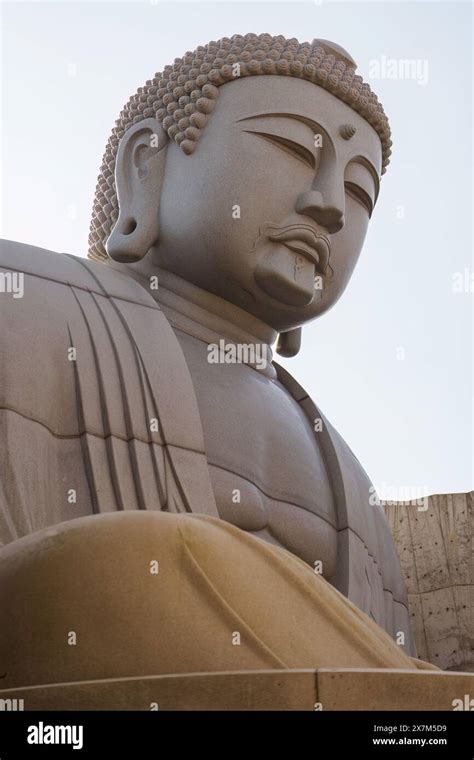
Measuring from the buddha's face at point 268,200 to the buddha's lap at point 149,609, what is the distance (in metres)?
2.43

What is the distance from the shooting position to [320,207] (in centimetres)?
583

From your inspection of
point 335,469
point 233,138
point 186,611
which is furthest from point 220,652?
point 233,138

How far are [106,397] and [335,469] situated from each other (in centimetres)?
136

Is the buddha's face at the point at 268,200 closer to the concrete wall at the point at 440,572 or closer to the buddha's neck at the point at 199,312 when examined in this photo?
the buddha's neck at the point at 199,312

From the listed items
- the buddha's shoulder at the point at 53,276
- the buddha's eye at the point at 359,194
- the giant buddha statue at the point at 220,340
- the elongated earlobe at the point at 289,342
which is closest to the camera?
the giant buddha statue at the point at 220,340

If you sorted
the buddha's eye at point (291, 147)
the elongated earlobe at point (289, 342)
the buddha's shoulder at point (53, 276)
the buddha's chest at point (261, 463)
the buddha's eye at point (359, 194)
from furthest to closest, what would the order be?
the elongated earlobe at point (289, 342) < the buddha's eye at point (359, 194) < the buddha's eye at point (291, 147) < the buddha's chest at point (261, 463) < the buddha's shoulder at point (53, 276)

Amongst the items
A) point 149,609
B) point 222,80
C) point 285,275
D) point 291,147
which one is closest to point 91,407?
point 285,275

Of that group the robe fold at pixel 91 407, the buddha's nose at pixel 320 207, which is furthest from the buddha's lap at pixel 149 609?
the buddha's nose at pixel 320 207

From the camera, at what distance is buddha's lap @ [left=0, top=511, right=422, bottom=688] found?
341cm

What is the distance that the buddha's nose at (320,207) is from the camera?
19.1 feet

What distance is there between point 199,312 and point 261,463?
82cm

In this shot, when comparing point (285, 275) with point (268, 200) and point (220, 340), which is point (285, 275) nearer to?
point (268, 200)

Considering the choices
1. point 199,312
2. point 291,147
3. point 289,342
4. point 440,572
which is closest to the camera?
point 291,147

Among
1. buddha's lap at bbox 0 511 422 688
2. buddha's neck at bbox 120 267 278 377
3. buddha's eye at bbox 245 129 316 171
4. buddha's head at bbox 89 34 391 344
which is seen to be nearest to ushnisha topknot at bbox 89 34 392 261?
buddha's head at bbox 89 34 391 344
